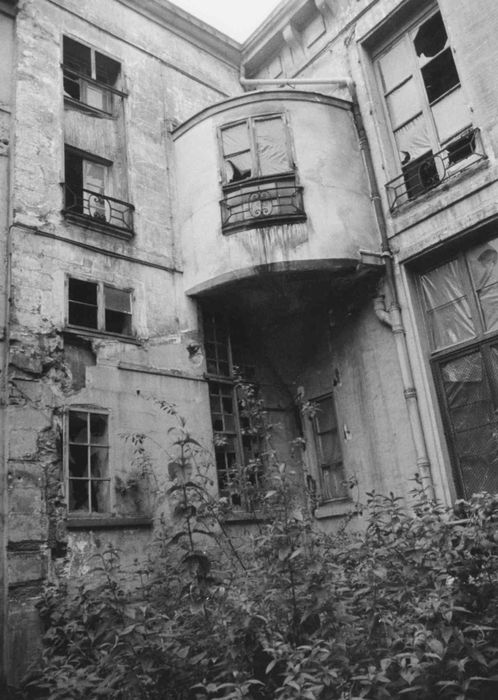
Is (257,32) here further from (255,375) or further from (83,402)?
(83,402)

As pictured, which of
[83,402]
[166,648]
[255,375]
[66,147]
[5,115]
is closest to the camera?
[166,648]

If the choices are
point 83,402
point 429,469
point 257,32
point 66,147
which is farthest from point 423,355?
point 257,32

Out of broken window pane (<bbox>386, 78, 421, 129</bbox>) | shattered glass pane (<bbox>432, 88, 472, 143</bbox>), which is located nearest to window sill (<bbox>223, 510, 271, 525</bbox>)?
shattered glass pane (<bbox>432, 88, 472, 143</bbox>)

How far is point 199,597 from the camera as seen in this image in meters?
5.12

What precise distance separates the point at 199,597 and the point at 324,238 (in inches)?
258

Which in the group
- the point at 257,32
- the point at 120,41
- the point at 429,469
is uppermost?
the point at 257,32

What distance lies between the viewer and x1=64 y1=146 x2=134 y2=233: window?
33.4 ft

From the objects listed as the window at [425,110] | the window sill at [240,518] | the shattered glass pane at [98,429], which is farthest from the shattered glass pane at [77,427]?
the window at [425,110]

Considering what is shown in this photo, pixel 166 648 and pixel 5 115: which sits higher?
pixel 5 115

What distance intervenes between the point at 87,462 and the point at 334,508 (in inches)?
169

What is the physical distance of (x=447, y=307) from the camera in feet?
31.8

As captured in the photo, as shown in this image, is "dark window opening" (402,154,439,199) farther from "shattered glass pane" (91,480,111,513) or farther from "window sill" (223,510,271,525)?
"shattered glass pane" (91,480,111,513)

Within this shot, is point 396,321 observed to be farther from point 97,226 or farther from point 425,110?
point 97,226

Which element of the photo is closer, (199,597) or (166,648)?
(166,648)
